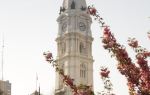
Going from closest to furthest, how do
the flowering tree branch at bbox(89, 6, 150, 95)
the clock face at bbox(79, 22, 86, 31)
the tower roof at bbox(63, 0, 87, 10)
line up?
the flowering tree branch at bbox(89, 6, 150, 95) → the clock face at bbox(79, 22, 86, 31) → the tower roof at bbox(63, 0, 87, 10)

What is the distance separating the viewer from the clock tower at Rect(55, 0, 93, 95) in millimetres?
107938

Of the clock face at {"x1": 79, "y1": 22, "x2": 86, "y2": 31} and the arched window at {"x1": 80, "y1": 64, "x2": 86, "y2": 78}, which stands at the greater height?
the clock face at {"x1": 79, "y1": 22, "x2": 86, "y2": 31}

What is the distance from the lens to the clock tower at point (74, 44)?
107938 millimetres

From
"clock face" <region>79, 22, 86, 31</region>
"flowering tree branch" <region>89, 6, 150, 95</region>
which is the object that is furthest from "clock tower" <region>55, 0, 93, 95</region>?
"flowering tree branch" <region>89, 6, 150, 95</region>

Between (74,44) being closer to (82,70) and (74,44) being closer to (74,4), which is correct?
(82,70)

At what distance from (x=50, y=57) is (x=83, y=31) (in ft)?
316

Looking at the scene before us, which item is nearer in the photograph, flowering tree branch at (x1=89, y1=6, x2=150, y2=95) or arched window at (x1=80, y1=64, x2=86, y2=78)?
flowering tree branch at (x1=89, y1=6, x2=150, y2=95)

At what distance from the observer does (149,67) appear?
1488cm

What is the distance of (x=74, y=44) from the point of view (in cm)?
10962

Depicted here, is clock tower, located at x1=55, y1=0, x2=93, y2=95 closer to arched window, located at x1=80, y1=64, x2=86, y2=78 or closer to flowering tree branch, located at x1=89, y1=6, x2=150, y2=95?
arched window, located at x1=80, y1=64, x2=86, y2=78

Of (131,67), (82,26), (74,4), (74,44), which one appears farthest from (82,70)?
(131,67)

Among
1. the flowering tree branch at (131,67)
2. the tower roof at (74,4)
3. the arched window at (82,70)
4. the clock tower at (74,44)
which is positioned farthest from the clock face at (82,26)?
the flowering tree branch at (131,67)

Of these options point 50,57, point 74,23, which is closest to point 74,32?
point 74,23

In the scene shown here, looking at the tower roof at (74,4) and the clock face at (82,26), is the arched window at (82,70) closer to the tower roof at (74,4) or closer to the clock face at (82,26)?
the clock face at (82,26)
